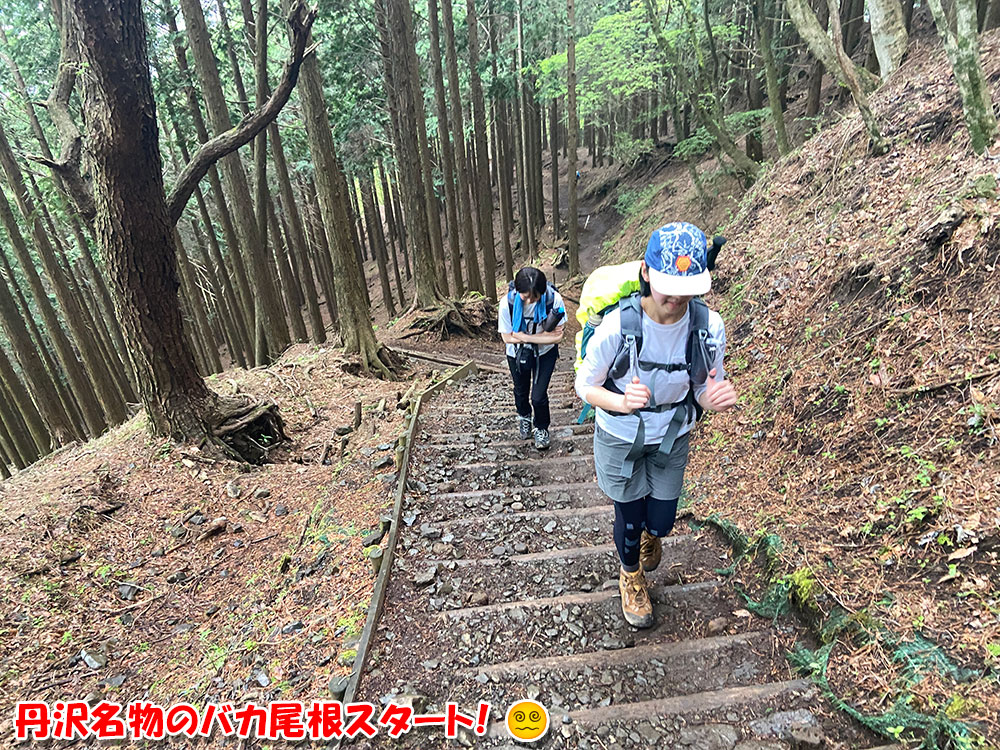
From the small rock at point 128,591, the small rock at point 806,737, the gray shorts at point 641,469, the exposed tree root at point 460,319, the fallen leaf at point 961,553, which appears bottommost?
the exposed tree root at point 460,319

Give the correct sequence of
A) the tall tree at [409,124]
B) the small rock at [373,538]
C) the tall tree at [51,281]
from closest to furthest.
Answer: the small rock at [373,538] → the tall tree at [51,281] → the tall tree at [409,124]

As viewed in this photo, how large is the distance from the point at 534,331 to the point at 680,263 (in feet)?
9.90

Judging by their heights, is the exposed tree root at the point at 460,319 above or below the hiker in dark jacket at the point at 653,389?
below

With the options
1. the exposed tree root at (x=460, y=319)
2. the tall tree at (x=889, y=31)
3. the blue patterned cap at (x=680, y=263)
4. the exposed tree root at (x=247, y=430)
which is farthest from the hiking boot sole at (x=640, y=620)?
Result: the exposed tree root at (x=460, y=319)

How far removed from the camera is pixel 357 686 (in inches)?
112

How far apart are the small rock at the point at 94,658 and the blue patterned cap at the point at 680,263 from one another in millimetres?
4720

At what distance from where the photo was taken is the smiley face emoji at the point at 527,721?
8.43ft

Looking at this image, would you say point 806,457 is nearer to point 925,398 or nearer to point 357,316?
point 925,398

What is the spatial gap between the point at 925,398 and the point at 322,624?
4.46 meters

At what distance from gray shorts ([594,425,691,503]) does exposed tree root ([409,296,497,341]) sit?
10543mm

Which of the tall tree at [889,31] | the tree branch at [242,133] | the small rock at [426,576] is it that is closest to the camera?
the small rock at [426,576]

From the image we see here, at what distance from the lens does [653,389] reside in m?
2.73

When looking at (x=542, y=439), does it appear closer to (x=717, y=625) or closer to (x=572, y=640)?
(x=572, y=640)

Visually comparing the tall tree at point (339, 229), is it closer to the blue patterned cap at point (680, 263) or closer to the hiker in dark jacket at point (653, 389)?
the hiker in dark jacket at point (653, 389)
